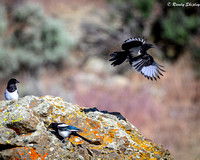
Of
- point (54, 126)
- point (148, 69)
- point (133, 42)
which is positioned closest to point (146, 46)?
point (133, 42)

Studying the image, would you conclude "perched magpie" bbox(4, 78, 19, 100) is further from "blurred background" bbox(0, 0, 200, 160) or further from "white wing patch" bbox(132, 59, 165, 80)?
"blurred background" bbox(0, 0, 200, 160)

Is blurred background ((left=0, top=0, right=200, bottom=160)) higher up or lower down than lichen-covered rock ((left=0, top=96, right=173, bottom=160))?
higher up

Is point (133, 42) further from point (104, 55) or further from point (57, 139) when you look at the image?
point (104, 55)

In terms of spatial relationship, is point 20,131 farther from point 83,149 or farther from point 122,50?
point 122,50

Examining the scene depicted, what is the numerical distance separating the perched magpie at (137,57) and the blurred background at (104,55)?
719 centimetres

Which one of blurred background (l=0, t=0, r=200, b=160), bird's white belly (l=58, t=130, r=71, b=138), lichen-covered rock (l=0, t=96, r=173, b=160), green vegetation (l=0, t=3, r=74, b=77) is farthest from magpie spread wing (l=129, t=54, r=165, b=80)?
green vegetation (l=0, t=3, r=74, b=77)

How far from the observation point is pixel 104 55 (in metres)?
18.5

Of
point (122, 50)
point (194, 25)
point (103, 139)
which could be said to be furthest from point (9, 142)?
point (194, 25)

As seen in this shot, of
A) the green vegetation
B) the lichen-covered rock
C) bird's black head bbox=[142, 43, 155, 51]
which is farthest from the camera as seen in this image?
the green vegetation

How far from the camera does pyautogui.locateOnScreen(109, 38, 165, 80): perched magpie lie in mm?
5133

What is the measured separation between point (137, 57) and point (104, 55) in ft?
43.7

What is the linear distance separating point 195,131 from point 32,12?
1243 centimetres

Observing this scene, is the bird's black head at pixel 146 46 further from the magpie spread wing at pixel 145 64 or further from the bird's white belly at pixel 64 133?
the bird's white belly at pixel 64 133

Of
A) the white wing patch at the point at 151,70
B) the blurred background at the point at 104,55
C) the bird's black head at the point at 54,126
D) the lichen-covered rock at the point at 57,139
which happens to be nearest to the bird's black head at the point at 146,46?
the white wing patch at the point at 151,70
